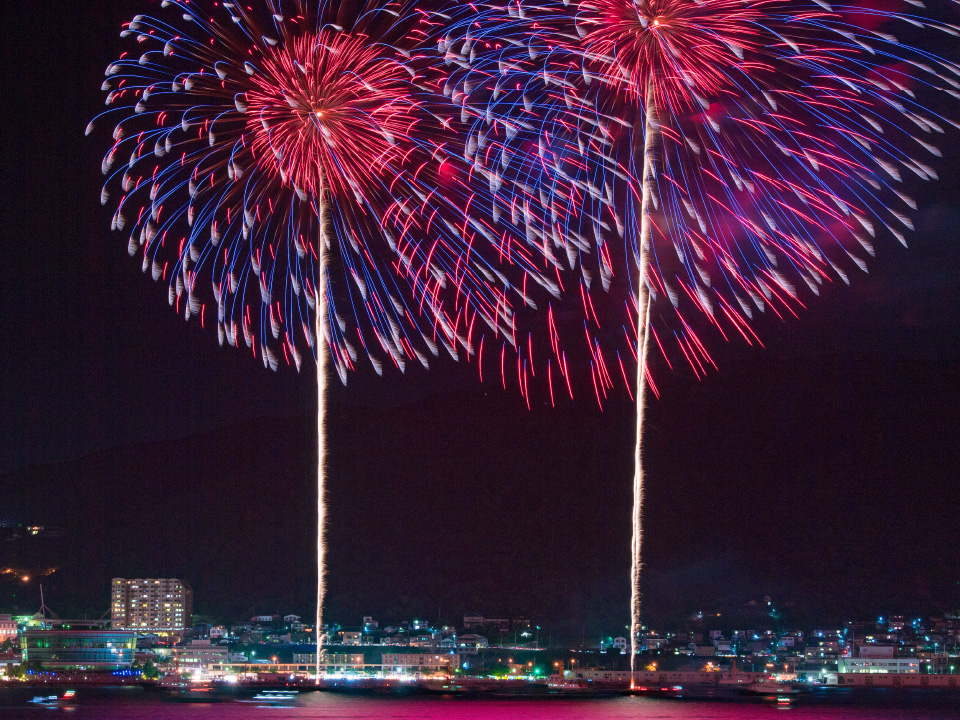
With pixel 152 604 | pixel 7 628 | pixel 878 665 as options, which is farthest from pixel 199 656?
pixel 878 665

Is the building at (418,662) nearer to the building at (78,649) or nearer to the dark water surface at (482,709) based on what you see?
the dark water surface at (482,709)

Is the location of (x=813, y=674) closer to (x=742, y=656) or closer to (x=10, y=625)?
(x=742, y=656)

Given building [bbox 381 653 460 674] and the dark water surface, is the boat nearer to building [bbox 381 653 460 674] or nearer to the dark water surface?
the dark water surface

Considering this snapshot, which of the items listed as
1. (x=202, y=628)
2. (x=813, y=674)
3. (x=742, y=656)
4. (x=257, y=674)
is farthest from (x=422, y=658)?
(x=202, y=628)

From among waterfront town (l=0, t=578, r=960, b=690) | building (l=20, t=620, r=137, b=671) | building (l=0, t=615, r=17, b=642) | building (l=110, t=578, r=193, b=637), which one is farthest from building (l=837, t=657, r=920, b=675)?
building (l=0, t=615, r=17, b=642)

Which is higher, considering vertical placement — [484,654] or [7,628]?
[484,654]

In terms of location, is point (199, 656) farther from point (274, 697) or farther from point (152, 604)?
point (152, 604)

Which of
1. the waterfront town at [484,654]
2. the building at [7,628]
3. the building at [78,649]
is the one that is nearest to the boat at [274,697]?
the waterfront town at [484,654]
